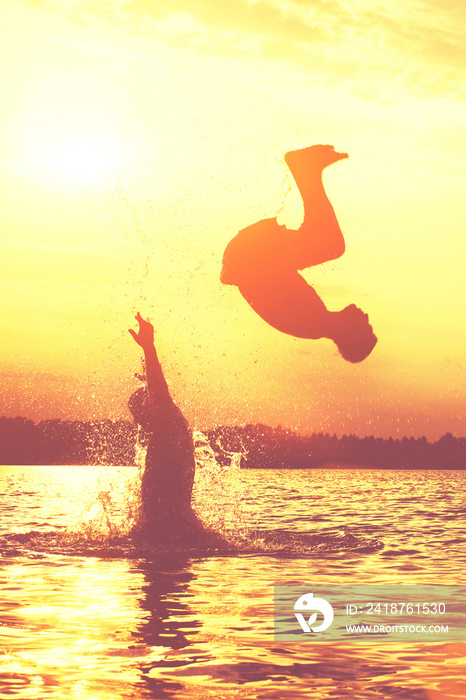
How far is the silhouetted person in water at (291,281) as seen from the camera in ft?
21.9

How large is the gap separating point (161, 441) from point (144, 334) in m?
2.54

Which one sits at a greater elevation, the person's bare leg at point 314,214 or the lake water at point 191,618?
the person's bare leg at point 314,214

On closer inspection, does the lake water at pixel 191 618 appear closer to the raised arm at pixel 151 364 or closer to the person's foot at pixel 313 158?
the raised arm at pixel 151 364

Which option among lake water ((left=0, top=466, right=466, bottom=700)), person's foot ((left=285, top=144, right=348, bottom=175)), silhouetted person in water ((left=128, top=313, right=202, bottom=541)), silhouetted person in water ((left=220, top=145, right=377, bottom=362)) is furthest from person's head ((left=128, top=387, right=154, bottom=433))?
silhouetted person in water ((left=220, top=145, right=377, bottom=362))

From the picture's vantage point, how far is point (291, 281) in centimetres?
668

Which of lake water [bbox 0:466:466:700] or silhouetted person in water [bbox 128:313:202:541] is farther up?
silhouetted person in water [bbox 128:313:202:541]

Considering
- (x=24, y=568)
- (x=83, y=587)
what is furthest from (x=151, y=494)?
(x=83, y=587)

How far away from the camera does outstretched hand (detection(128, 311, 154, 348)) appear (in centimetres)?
2041

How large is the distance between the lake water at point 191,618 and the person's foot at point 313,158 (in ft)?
17.6

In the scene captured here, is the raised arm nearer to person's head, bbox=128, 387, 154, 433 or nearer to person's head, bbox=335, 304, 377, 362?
person's head, bbox=128, 387, 154, 433

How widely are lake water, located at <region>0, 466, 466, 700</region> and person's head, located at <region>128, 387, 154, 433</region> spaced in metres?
2.77

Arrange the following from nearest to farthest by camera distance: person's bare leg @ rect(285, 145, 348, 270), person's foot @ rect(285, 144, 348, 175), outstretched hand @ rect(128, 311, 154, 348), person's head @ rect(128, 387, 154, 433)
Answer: person's bare leg @ rect(285, 145, 348, 270), person's foot @ rect(285, 144, 348, 175), outstretched hand @ rect(128, 311, 154, 348), person's head @ rect(128, 387, 154, 433)

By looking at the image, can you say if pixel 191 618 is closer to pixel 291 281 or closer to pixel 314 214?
pixel 314 214

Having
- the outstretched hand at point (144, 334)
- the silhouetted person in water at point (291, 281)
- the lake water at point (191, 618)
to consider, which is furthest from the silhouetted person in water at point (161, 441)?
the silhouetted person in water at point (291, 281)
